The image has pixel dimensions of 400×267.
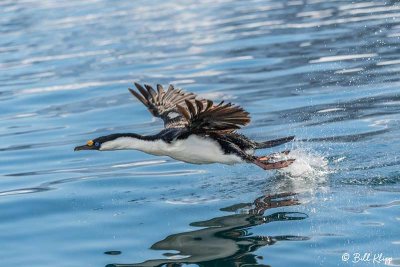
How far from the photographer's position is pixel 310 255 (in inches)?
297

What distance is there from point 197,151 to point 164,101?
152 centimetres

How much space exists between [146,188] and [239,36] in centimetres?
1179

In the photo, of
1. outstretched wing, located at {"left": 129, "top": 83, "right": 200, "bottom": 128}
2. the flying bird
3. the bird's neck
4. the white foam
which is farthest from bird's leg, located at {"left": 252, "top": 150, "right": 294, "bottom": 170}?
the bird's neck

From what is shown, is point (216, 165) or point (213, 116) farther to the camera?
point (216, 165)

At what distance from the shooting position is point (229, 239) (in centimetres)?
827

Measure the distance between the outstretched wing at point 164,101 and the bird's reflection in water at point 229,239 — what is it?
1.80 m

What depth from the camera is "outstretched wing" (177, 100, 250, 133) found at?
29.1ft

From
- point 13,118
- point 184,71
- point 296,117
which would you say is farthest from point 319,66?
point 13,118

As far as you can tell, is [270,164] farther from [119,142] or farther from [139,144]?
[119,142]

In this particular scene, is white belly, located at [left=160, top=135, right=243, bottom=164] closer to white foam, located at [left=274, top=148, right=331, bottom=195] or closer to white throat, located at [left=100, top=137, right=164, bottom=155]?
white throat, located at [left=100, top=137, right=164, bottom=155]

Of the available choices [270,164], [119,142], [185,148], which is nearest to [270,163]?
[270,164]

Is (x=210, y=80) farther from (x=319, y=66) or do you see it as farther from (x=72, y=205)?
(x=72, y=205)

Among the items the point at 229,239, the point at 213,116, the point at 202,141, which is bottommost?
the point at 229,239

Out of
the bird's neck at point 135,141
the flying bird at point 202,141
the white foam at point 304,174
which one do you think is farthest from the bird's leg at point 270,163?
the bird's neck at point 135,141
